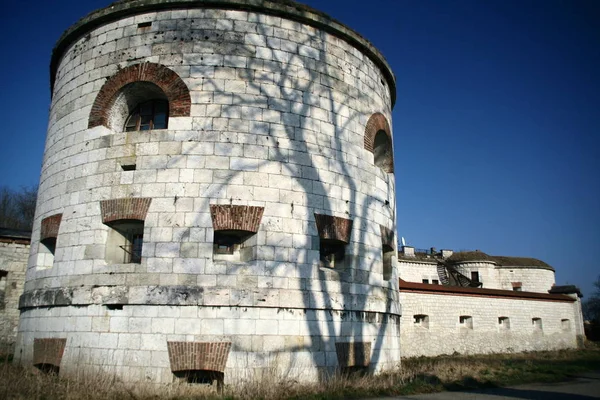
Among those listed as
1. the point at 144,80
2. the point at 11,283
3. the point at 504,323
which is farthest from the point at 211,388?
the point at 504,323

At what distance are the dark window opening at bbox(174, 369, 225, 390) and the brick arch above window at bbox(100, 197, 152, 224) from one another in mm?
2595

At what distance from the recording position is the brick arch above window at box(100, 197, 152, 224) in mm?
8039

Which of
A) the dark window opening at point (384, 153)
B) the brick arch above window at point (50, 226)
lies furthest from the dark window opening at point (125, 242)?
the dark window opening at point (384, 153)

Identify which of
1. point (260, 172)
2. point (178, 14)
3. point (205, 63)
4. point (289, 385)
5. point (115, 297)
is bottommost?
point (289, 385)

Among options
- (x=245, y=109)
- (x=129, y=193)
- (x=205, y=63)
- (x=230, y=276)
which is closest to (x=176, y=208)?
(x=129, y=193)

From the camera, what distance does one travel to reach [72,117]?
9.28 metres

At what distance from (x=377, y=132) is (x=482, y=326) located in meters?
10.9

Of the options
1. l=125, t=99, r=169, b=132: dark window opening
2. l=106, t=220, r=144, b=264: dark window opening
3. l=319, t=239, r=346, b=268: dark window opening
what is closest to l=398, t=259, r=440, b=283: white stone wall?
l=319, t=239, r=346, b=268: dark window opening

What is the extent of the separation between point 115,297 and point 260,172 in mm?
3112

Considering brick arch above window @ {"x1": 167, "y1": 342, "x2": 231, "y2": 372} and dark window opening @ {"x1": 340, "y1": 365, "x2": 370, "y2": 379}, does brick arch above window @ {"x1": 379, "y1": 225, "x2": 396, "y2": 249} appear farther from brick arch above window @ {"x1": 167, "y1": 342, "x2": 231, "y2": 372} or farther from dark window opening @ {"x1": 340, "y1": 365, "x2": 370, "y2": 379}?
brick arch above window @ {"x1": 167, "y1": 342, "x2": 231, "y2": 372}

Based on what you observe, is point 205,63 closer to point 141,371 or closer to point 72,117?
point 72,117

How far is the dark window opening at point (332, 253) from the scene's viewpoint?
9039 millimetres

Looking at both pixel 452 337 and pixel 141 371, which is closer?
pixel 141 371

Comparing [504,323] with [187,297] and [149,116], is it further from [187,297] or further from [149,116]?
[149,116]
